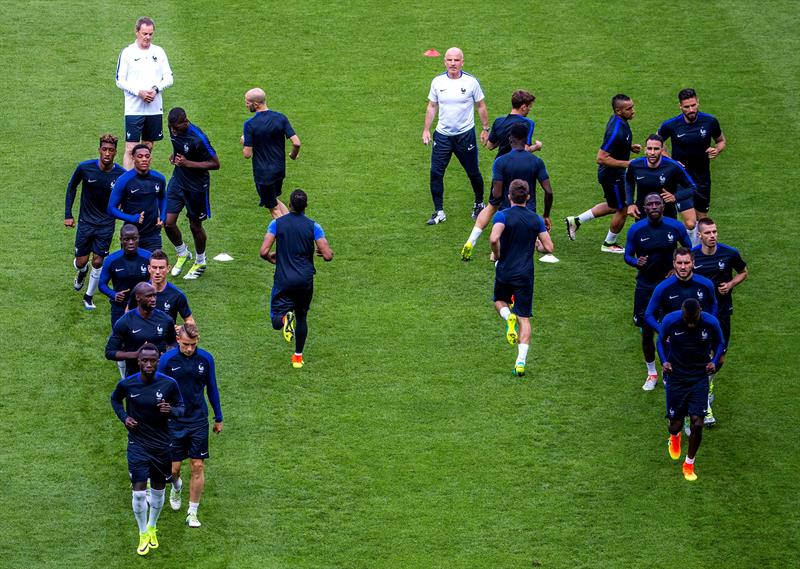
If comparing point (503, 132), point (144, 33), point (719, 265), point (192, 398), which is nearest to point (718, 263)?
point (719, 265)

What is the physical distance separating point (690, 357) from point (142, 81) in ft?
33.3

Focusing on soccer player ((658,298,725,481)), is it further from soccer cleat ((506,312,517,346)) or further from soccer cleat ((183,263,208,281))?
soccer cleat ((183,263,208,281))

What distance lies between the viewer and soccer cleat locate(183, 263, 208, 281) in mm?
21297

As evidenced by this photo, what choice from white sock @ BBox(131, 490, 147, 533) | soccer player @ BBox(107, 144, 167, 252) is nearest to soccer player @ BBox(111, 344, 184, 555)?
white sock @ BBox(131, 490, 147, 533)

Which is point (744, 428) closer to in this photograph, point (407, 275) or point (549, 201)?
point (549, 201)

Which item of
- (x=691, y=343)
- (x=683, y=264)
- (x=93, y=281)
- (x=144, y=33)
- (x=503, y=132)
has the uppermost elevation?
(x=144, y=33)

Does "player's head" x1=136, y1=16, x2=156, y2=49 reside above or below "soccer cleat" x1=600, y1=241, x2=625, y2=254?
above

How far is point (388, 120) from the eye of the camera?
26062 millimetres

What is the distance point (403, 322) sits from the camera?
66.8 feet

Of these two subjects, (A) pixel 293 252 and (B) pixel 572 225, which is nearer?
(A) pixel 293 252

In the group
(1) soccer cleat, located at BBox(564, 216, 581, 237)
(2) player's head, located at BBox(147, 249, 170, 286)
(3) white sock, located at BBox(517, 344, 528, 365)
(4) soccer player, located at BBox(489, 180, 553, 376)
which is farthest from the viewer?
(1) soccer cleat, located at BBox(564, 216, 581, 237)

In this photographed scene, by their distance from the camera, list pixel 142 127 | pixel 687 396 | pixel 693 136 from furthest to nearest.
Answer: pixel 142 127
pixel 693 136
pixel 687 396

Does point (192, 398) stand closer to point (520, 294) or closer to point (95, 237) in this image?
point (520, 294)

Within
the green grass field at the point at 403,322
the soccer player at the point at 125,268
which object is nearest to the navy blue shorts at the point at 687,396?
the green grass field at the point at 403,322
